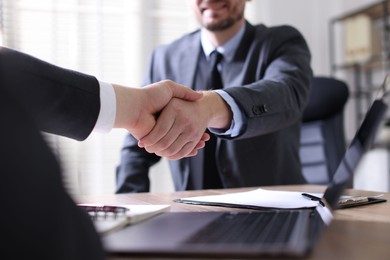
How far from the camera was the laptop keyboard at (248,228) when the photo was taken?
17.7 inches

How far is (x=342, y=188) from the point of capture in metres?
0.62

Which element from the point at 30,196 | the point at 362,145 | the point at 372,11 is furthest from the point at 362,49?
the point at 30,196

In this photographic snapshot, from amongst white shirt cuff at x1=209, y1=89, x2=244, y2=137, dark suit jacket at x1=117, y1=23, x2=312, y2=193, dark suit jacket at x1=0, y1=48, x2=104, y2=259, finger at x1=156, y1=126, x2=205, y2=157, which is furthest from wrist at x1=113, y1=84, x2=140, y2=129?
dark suit jacket at x1=0, y1=48, x2=104, y2=259

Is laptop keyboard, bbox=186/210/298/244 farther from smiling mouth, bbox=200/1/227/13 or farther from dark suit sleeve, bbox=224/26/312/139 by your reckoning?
smiling mouth, bbox=200/1/227/13

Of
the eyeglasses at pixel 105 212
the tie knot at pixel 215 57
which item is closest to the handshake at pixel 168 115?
the eyeglasses at pixel 105 212

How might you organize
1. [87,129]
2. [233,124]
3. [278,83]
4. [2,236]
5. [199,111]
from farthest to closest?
[278,83]
[233,124]
[199,111]
[87,129]
[2,236]

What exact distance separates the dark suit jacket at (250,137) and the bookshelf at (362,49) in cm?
150

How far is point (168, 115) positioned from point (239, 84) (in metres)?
0.65

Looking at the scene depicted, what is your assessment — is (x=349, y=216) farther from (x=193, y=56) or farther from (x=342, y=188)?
(x=193, y=56)

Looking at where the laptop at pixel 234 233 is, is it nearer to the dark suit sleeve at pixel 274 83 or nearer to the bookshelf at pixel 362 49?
the dark suit sleeve at pixel 274 83

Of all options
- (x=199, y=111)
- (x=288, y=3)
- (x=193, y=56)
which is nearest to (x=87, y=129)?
(x=199, y=111)

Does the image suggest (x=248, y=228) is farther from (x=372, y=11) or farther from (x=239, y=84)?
(x=372, y=11)

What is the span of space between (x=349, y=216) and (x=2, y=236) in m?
0.61

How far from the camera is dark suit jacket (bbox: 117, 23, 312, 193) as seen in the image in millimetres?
1527
